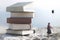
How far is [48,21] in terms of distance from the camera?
4.92 ft

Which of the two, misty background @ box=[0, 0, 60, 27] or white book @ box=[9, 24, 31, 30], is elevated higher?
misty background @ box=[0, 0, 60, 27]

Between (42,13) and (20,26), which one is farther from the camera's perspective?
(42,13)

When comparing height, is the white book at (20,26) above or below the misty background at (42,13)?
below

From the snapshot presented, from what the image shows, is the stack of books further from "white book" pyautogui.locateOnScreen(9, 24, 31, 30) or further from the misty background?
the misty background

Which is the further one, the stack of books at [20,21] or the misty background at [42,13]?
the misty background at [42,13]

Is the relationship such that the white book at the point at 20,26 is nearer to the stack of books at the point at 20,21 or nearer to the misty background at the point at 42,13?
the stack of books at the point at 20,21

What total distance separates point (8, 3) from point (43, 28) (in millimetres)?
392

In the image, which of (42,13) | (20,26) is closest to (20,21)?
(20,26)

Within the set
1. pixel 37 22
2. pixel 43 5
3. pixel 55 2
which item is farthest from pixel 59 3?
pixel 37 22

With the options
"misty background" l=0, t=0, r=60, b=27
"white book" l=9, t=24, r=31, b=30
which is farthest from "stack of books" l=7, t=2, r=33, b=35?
"misty background" l=0, t=0, r=60, b=27

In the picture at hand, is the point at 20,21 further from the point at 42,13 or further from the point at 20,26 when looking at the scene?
the point at 42,13

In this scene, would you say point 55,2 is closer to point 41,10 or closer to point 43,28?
point 41,10

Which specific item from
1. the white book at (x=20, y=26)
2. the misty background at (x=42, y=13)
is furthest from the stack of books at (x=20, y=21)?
the misty background at (x=42, y=13)

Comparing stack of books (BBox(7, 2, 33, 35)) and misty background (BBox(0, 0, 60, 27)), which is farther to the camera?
misty background (BBox(0, 0, 60, 27))
